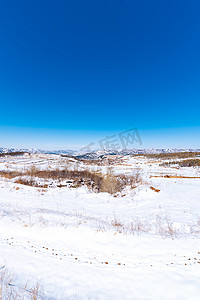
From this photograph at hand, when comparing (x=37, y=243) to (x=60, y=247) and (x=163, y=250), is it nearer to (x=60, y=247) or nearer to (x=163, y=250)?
(x=60, y=247)

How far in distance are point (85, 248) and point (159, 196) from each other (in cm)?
1066

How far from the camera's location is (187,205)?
33.4ft

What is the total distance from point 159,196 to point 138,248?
32.3 feet

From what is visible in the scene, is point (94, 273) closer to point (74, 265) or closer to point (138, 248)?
point (74, 265)

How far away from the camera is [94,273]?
11.6ft

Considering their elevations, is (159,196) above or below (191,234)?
below

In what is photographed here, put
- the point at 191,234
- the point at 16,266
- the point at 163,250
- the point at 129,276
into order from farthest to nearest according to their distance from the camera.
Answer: the point at 191,234, the point at 163,250, the point at 16,266, the point at 129,276

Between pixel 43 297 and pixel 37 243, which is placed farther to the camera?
pixel 37 243

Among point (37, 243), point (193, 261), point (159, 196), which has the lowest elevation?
point (159, 196)

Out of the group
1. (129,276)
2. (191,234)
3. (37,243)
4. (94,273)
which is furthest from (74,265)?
(191,234)

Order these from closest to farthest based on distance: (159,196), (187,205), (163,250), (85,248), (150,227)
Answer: (163,250)
(85,248)
(150,227)
(187,205)
(159,196)

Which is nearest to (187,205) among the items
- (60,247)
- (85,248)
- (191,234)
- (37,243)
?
(191,234)

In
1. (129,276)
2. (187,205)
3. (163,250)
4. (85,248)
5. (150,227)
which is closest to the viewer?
(129,276)

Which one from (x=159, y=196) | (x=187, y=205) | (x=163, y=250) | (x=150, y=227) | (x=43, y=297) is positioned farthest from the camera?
(x=159, y=196)
